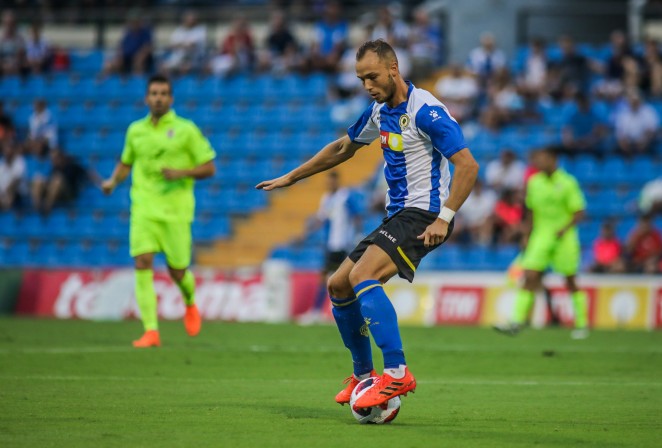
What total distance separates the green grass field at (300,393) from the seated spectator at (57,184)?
10262mm

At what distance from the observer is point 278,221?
82.4ft

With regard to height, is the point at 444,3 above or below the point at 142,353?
above

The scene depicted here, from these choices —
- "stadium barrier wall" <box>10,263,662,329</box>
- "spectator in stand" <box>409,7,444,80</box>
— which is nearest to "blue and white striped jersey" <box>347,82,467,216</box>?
"stadium barrier wall" <box>10,263,662,329</box>

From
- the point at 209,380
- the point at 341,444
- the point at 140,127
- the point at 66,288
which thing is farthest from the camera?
the point at 66,288

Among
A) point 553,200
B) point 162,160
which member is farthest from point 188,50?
point 162,160

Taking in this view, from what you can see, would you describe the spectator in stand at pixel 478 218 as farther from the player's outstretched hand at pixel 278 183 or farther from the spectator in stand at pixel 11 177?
the player's outstretched hand at pixel 278 183

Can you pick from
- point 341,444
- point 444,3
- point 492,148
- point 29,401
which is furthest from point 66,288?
point 341,444

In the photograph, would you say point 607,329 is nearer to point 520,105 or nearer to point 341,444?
point 520,105

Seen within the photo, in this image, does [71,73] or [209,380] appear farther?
[71,73]

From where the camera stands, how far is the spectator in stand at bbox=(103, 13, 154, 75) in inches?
1127

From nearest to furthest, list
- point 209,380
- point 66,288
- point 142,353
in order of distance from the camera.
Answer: point 209,380 → point 142,353 → point 66,288

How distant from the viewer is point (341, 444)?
6945 millimetres

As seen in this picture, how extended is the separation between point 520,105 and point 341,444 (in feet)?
58.6

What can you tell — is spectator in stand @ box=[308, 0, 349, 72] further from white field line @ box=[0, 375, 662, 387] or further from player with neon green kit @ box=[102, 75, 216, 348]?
white field line @ box=[0, 375, 662, 387]
